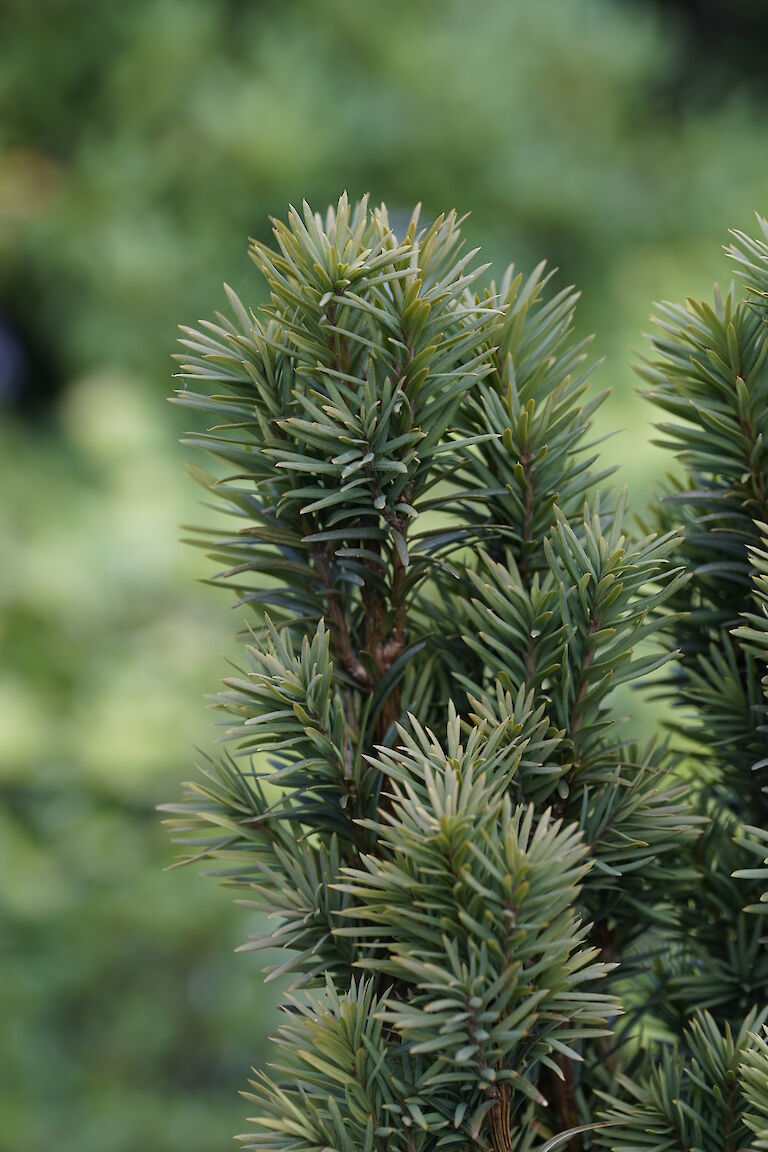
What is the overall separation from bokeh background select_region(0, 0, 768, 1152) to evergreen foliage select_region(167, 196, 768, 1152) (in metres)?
0.93

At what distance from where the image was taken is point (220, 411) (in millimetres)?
271

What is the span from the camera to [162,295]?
1.89 m

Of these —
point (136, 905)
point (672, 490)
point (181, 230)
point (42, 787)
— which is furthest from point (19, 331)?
point (672, 490)

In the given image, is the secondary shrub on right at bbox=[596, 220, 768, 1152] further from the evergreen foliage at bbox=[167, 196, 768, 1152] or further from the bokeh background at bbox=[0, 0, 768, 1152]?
the bokeh background at bbox=[0, 0, 768, 1152]

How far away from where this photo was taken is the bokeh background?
127 cm

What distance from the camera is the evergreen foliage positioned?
216 millimetres

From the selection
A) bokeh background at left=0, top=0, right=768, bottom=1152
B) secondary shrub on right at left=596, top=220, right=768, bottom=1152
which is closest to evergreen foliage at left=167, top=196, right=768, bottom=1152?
secondary shrub on right at left=596, top=220, right=768, bottom=1152

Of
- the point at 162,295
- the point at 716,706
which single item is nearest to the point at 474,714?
the point at 716,706

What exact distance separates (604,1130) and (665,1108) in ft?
0.06

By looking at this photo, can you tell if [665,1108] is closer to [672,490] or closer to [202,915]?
[672,490]

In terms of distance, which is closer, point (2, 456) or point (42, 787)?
point (42, 787)

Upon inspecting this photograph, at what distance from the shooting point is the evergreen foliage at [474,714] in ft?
0.71

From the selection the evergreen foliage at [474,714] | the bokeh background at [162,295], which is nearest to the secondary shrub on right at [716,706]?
the evergreen foliage at [474,714]

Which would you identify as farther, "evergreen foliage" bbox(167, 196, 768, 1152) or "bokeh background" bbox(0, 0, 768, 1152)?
"bokeh background" bbox(0, 0, 768, 1152)
